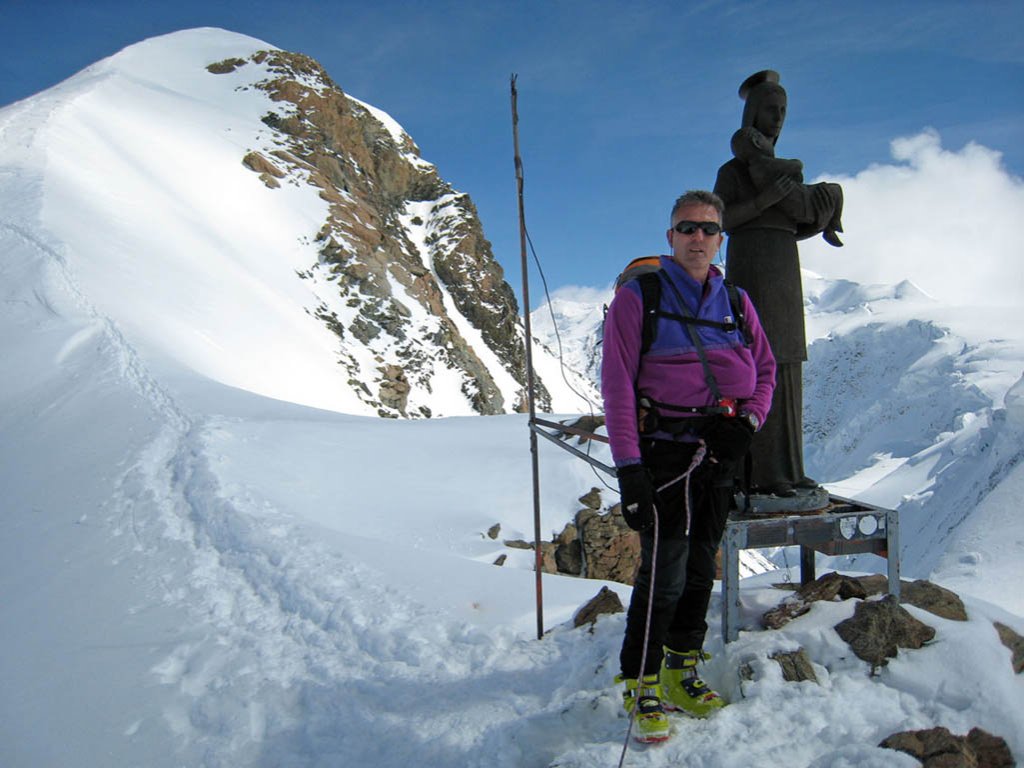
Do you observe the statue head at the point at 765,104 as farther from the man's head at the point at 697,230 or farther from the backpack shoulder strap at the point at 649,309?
the backpack shoulder strap at the point at 649,309

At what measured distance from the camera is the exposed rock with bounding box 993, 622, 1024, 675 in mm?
3006

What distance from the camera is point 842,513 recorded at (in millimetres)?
3600

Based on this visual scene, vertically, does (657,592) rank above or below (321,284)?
below

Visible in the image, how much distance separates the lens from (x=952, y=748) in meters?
2.48

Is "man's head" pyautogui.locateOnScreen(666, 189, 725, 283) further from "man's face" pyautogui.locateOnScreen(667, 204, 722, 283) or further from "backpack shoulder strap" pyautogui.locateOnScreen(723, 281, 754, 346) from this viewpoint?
"backpack shoulder strap" pyautogui.locateOnScreen(723, 281, 754, 346)

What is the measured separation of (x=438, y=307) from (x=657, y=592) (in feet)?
129

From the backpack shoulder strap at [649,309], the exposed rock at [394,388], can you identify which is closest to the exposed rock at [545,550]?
the backpack shoulder strap at [649,309]

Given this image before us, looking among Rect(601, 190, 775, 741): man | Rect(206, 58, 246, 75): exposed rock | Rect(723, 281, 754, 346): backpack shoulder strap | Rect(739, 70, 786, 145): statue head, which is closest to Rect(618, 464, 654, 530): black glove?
Rect(601, 190, 775, 741): man

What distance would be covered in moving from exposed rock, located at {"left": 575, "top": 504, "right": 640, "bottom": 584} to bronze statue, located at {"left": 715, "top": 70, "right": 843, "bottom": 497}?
241 inches

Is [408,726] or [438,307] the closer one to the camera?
[408,726]

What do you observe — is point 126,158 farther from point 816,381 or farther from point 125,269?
point 816,381

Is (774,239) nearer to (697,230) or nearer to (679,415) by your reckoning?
(697,230)

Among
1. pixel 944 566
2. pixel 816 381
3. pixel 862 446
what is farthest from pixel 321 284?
pixel 816 381

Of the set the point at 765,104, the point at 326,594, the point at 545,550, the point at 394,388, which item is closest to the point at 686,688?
the point at 326,594
